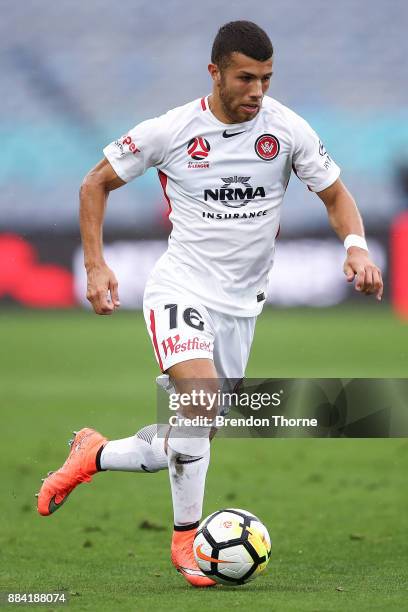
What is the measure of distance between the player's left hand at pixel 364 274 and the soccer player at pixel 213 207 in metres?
0.16

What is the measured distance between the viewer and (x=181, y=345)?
525 cm

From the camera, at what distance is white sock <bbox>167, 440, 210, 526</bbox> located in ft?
17.7

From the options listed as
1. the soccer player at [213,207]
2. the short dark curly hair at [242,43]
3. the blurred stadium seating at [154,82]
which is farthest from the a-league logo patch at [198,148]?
the blurred stadium seating at [154,82]

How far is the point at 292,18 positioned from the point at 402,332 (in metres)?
12.0

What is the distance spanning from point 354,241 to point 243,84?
2.88 ft

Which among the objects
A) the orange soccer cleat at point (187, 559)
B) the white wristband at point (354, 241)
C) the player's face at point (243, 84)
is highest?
the player's face at point (243, 84)

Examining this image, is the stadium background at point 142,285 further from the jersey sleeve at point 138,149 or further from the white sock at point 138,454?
the jersey sleeve at point 138,149

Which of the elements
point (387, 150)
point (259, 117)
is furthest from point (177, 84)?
point (259, 117)

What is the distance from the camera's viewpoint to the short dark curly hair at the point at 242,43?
5289mm

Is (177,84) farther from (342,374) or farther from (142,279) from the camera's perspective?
(342,374)

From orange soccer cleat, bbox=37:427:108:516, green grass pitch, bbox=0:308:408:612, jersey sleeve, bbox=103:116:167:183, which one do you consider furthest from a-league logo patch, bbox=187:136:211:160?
green grass pitch, bbox=0:308:408:612

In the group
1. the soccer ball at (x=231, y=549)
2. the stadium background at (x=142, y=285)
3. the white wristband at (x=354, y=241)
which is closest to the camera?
the soccer ball at (x=231, y=549)

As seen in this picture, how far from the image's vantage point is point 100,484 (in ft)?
28.7

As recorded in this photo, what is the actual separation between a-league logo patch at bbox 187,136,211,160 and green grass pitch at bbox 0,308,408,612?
1974mm
